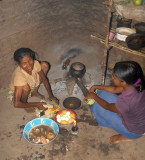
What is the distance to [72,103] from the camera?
12.5 ft

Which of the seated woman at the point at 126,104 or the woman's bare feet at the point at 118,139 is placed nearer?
the seated woman at the point at 126,104

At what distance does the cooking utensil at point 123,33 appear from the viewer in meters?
3.36

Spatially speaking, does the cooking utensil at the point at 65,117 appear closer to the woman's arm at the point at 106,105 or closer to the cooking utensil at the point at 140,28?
the woman's arm at the point at 106,105

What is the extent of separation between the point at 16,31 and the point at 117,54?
8.37 feet

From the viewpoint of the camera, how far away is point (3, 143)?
321 cm

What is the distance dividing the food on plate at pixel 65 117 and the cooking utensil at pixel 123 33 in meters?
1.67

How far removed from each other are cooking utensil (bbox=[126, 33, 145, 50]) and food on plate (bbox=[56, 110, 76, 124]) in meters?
1.62

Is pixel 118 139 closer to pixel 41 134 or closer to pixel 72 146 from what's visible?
pixel 72 146

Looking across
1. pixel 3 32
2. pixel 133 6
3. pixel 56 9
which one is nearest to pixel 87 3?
pixel 56 9

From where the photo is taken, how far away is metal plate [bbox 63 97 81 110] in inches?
147

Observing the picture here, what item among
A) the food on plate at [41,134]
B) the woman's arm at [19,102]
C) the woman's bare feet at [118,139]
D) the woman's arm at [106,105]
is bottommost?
the woman's bare feet at [118,139]

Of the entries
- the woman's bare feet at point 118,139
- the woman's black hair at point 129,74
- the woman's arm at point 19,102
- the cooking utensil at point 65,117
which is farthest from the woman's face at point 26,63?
the woman's bare feet at point 118,139

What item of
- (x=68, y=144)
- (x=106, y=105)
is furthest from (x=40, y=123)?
(x=106, y=105)

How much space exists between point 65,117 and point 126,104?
1337mm
